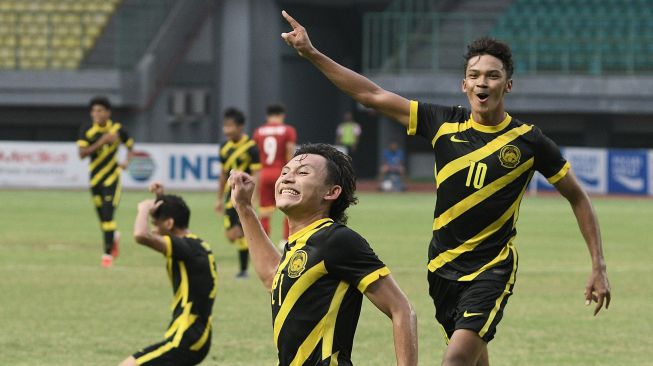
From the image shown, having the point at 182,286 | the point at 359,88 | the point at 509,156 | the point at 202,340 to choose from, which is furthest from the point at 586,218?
the point at 182,286

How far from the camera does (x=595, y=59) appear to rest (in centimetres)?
3703

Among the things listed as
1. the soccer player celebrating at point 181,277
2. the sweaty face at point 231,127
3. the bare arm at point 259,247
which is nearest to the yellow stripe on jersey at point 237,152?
the sweaty face at point 231,127

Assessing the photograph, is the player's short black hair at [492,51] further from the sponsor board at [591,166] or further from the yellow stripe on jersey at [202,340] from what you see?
the sponsor board at [591,166]

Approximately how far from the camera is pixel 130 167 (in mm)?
34562

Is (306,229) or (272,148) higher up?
(306,229)

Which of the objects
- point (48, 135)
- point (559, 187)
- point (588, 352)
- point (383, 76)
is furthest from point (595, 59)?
point (559, 187)

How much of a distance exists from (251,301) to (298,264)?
816 cm

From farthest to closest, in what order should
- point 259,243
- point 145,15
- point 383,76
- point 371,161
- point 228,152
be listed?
point 371,161 < point 145,15 < point 383,76 < point 228,152 < point 259,243

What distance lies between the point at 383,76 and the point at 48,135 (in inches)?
411

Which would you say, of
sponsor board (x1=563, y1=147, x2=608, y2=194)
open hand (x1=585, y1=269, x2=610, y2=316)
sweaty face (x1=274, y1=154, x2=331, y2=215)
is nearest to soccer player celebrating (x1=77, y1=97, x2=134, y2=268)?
open hand (x1=585, y1=269, x2=610, y2=316)

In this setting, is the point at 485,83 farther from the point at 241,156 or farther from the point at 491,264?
the point at 241,156

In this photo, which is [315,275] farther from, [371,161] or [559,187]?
[371,161]

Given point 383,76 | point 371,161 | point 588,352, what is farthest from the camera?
point 371,161

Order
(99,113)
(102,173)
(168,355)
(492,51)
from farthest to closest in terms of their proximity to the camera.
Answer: (102,173), (99,113), (168,355), (492,51)
